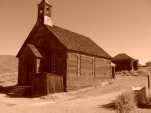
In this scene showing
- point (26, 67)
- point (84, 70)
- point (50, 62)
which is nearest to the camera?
point (50, 62)

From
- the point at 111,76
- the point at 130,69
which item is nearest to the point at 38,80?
the point at 111,76

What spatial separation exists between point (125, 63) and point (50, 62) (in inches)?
1234

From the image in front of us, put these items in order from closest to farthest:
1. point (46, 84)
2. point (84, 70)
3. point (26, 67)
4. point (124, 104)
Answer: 1. point (124, 104)
2. point (46, 84)
3. point (26, 67)
4. point (84, 70)

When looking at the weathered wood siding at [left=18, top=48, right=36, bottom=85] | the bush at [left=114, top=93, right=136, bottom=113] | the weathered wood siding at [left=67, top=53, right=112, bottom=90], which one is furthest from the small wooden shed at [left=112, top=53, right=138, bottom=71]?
the bush at [left=114, top=93, right=136, bottom=113]

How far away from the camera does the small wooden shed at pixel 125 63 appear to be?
55.1m

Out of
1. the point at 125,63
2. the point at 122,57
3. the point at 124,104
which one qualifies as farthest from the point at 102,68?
the point at 122,57

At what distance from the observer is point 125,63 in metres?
56.1

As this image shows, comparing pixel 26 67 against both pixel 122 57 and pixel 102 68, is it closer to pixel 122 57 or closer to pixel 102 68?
pixel 102 68

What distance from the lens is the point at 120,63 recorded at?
56875mm

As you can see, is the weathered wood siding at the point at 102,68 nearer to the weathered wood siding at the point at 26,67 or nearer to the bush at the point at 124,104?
the weathered wood siding at the point at 26,67

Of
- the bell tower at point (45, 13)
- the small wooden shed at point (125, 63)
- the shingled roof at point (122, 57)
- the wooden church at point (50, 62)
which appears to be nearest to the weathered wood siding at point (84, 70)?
the wooden church at point (50, 62)

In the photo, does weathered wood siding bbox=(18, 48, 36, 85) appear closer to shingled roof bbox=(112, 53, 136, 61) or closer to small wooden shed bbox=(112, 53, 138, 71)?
small wooden shed bbox=(112, 53, 138, 71)

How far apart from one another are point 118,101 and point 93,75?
18891 mm

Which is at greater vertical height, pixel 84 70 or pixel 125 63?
pixel 125 63
